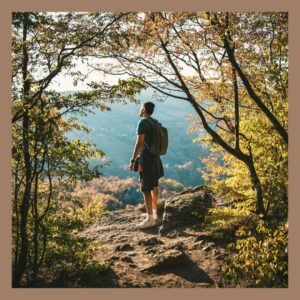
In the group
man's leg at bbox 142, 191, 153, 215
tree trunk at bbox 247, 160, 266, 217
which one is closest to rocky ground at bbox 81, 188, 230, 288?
man's leg at bbox 142, 191, 153, 215

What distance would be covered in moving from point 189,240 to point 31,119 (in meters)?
4.03

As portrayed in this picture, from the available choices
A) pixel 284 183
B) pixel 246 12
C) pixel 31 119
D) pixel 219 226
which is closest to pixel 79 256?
pixel 31 119

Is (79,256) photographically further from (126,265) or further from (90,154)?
(90,154)

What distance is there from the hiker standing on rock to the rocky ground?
0.90m

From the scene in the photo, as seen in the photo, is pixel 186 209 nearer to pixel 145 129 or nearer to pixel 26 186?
pixel 145 129

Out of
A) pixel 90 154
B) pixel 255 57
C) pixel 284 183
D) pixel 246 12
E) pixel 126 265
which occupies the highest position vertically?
pixel 246 12

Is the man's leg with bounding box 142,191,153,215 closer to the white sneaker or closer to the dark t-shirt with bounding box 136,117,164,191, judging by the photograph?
the dark t-shirt with bounding box 136,117,164,191

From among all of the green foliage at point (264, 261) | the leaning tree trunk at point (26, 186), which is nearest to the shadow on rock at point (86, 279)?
the leaning tree trunk at point (26, 186)

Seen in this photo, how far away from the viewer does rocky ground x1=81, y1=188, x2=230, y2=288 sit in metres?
6.74

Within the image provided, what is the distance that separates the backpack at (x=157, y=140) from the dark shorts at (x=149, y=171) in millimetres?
163

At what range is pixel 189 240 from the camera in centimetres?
851

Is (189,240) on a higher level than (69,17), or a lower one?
lower

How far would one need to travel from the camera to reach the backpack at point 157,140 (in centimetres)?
859

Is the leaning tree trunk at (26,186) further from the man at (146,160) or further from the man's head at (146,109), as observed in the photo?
the man's head at (146,109)
